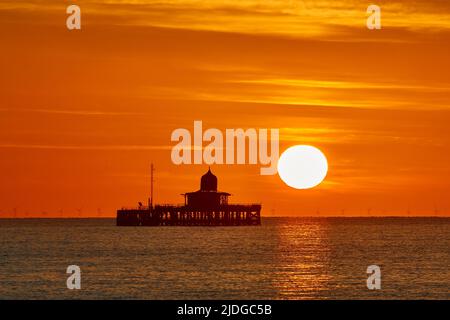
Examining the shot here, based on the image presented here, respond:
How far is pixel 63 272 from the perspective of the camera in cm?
7225

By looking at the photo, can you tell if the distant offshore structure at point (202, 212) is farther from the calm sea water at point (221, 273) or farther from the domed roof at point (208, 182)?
the calm sea water at point (221, 273)

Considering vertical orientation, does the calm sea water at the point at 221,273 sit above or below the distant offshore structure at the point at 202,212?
below

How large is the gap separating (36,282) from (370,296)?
23.9 meters

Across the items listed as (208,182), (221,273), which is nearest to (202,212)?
(208,182)

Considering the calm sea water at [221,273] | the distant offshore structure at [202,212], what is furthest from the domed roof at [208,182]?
the calm sea water at [221,273]

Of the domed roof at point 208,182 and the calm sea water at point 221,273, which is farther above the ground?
the domed roof at point 208,182

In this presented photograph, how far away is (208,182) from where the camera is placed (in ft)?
549

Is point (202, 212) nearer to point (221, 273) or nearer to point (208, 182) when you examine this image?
point (208, 182)

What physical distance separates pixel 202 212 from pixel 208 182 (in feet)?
20.5

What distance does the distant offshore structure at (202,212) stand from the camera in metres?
167

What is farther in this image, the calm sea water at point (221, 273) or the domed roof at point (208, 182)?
the domed roof at point (208, 182)

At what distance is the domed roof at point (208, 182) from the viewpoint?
16648cm
